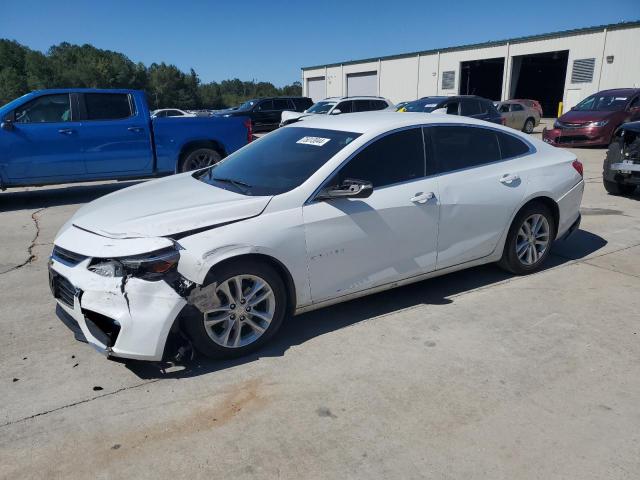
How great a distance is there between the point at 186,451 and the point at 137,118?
24.9 feet

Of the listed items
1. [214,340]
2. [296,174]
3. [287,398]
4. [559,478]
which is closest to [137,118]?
[296,174]

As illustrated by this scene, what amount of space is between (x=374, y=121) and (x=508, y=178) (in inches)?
53.7

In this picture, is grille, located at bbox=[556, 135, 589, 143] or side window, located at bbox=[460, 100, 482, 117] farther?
grille, located at bbox=[556, 135, 589, 143]

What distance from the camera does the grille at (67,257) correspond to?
338cm

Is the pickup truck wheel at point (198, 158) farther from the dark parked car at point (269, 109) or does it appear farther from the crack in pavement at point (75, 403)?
the dark parked car at point (269, 109)

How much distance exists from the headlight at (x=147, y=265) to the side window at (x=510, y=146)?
3.20 metres

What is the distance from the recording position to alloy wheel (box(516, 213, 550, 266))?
193 inches

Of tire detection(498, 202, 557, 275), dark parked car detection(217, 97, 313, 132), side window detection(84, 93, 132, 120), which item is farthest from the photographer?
dark parked car detection(217, 97, 313, 132)

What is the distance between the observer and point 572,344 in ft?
12.2

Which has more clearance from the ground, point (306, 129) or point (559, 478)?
point (306, 129)

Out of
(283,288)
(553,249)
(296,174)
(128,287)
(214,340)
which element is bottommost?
(553,249)

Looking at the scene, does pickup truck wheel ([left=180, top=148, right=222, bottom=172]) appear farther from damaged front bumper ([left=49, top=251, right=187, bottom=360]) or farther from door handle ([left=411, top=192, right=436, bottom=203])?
damaged front bumper ([left=49, top=251, right=187, bottom=360])

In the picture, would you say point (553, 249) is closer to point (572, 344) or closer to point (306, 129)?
point (572, 344)

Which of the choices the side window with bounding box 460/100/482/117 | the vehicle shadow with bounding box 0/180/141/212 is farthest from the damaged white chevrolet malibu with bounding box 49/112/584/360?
the side window with bounding box 460/100/482/117
